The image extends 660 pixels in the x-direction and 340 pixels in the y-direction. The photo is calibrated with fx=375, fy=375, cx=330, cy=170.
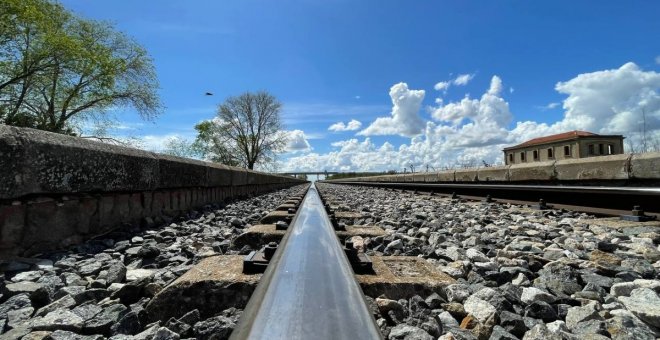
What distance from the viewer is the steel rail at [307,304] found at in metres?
0.92

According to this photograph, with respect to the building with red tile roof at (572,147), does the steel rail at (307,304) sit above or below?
below

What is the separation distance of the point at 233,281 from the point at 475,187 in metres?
7.09

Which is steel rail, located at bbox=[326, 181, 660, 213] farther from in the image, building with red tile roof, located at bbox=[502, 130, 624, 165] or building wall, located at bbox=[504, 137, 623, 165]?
building wall, located at bbox=[504, 137, 623, 165]

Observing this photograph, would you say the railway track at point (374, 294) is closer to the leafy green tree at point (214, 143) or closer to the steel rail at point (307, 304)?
the steel rail at point (307, 304)

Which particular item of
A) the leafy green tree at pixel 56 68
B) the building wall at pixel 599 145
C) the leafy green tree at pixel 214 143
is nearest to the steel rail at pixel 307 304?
the leafy green tree at pixel 56 68

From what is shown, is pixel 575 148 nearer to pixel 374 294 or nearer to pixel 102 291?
pixel 374 294

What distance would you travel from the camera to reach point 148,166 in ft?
12.0

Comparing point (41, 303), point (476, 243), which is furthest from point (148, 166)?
point (476, 243)

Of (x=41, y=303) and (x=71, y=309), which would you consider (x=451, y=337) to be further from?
(x=41, y=303)

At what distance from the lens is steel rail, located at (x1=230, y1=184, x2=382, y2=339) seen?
3.01 ft

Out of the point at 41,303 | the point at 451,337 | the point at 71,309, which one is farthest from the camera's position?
the point at 41,303

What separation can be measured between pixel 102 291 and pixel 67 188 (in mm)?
1117

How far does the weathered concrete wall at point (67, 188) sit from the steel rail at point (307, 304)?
1528mm

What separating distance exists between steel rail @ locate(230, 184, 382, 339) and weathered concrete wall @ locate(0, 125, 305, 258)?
1.53 meters
